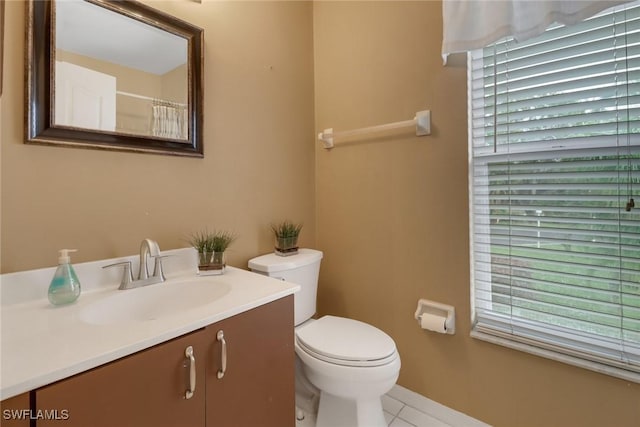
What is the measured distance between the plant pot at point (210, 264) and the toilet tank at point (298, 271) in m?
0.20

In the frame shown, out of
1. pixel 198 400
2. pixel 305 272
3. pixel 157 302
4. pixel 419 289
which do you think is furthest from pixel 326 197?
pixel 198 400

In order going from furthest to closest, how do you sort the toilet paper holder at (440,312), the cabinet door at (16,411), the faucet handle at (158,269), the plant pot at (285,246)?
the plant pot at (285,246) → the toilet paper holder at (440,312) → the faucet handle at (158,269) → the cabinet door at (16,411)

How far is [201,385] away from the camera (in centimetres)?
78

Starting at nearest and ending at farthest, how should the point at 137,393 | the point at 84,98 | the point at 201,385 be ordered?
the point at 137,393
the point at 201,385
the point at 84,98

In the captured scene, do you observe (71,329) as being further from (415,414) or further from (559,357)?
(559,357)

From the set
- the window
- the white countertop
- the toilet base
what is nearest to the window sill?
the window

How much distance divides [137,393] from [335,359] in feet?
2.31

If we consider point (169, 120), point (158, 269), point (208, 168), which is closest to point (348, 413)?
point (158, 269)

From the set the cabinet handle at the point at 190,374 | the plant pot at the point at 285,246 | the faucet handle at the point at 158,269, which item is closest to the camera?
the cabinet handle at the point at 190,374

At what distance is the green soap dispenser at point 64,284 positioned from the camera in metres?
0.87

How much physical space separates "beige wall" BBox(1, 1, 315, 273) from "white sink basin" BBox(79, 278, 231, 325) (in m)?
0.19

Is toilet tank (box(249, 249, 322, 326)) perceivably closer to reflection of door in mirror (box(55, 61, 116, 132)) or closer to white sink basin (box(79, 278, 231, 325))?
white sink basin (box(79, 278, 231, 325))

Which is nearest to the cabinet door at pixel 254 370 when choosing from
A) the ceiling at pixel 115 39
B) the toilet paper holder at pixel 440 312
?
the toilet paper holder at pixel 440 312

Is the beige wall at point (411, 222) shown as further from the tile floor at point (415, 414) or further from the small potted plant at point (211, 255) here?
the small potted plant at point (211, 255)
